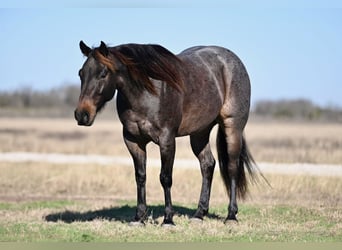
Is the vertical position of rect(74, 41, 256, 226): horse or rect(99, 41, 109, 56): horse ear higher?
rect(99, 41, 109, 56): horse ear

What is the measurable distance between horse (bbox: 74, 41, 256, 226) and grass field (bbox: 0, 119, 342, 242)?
0.72m

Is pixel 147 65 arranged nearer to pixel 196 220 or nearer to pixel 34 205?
pixel 196 220

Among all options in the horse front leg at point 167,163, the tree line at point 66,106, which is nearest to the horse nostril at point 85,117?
the horse front leg at point 167,163

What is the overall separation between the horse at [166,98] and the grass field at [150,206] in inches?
28.2

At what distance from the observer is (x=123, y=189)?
653 inches

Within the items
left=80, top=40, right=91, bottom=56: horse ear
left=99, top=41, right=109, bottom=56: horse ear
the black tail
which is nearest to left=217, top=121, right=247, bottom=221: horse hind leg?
the black tail

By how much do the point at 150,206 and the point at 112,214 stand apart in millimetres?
1175

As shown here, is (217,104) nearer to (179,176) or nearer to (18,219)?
(18,219)

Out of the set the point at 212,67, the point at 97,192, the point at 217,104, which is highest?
the point at 212,67

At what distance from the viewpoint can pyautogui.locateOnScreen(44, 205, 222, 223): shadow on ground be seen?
1048 centimetres

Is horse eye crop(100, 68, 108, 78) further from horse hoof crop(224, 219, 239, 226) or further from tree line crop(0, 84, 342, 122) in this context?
tree line crop(0, 84, 342, 122)

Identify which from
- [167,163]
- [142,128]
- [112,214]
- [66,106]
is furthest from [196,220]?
[66,106]

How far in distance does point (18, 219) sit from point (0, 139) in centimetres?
2141

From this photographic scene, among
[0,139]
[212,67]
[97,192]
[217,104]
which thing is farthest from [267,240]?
[0,139]
